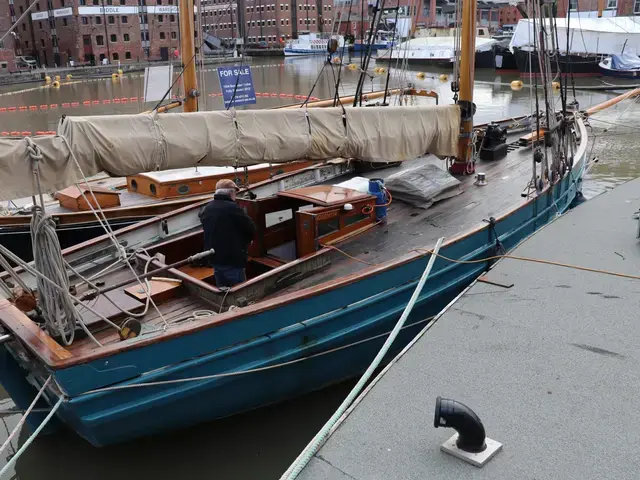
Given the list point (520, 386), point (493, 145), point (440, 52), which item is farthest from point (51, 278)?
point (440, 52)

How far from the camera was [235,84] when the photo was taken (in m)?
14.4

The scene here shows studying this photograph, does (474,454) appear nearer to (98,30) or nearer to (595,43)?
(595,43)

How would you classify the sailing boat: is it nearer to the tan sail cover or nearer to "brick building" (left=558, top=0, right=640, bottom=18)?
the tan sail cover

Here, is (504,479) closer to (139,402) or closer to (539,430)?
(539,430)

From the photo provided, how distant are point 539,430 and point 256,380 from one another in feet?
10.8

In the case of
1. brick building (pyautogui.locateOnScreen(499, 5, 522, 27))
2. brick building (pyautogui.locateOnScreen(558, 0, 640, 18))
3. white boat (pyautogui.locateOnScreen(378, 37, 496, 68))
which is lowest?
white boat (pyautogui.locateOnScreen(378, 37, 496, 68))

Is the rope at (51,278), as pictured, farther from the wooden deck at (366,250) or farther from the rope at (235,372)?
the rope at (235,372)

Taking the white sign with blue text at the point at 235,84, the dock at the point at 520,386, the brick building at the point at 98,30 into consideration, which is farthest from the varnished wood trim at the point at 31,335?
the brick building at the point at 98,30

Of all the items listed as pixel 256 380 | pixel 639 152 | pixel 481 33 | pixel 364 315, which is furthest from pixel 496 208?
pixel 481 33

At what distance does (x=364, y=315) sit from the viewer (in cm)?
700

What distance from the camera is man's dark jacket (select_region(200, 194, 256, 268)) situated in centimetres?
649

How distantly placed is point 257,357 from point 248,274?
182 cm

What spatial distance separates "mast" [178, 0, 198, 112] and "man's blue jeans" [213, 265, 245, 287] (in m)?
7.03

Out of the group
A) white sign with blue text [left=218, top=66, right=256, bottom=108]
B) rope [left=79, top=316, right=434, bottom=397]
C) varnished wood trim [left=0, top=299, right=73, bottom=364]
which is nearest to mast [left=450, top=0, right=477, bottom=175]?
rope [left=79, top=316, right=434, bottom=397]
